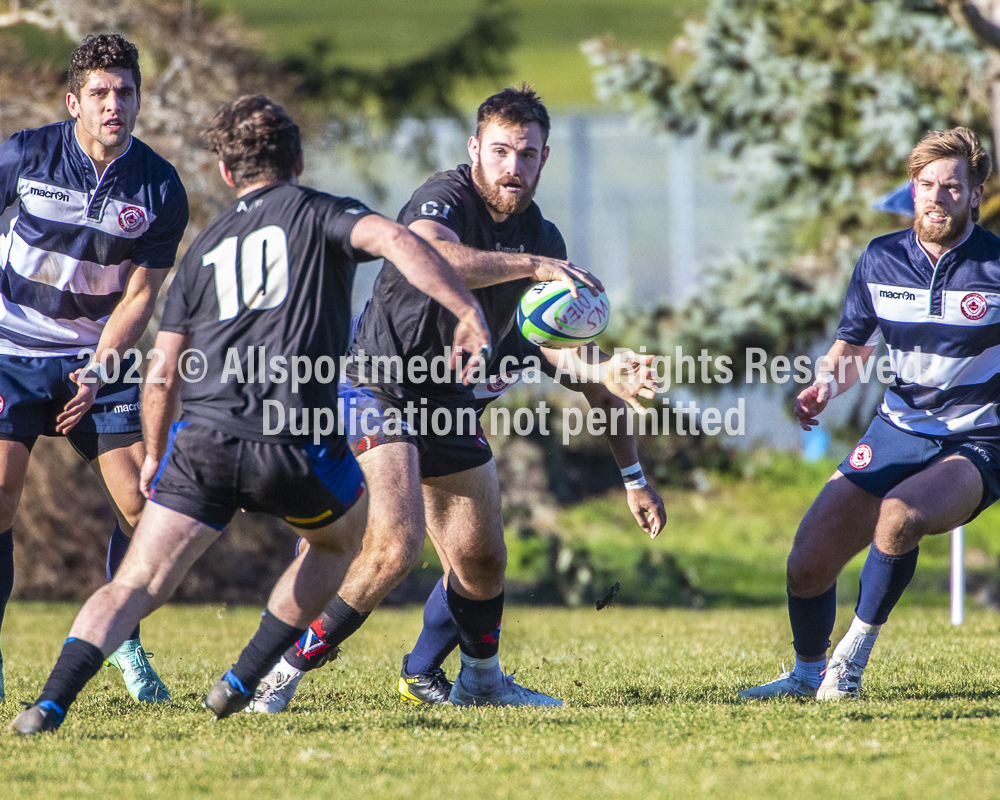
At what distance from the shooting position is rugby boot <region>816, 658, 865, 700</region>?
4.95 meters

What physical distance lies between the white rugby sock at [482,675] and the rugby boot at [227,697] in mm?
1338

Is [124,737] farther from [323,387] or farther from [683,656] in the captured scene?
[683,656]

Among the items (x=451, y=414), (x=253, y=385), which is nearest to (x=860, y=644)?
(x=451, y=414)

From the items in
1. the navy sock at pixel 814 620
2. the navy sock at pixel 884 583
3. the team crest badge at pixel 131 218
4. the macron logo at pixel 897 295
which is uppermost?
the team crest badge at pixel 131 218

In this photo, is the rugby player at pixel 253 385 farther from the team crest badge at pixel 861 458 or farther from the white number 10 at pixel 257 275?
the team crest badge at pixel 861 458

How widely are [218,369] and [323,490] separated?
555mm

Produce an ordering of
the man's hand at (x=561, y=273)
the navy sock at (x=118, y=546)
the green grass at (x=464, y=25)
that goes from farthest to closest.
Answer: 1. the green grass at (x=464, y=25)
2. the navy sock at (x=118, y=546)
3. the man's hand at (x=561, y=273)

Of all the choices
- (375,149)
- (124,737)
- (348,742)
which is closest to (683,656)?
(348,742)

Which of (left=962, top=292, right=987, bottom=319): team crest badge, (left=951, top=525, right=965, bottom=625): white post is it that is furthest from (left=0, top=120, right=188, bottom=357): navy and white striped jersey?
(left=951, top=525, right=965, bottom=625): white post

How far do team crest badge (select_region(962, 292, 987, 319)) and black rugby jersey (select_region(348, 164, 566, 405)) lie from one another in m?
1.98

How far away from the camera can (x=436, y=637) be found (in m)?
5.27

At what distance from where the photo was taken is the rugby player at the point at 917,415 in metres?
5.00

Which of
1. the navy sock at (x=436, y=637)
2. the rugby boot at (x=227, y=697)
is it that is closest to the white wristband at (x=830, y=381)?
the navy sock at (x=436, y=637)

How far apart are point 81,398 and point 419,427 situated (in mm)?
1517
